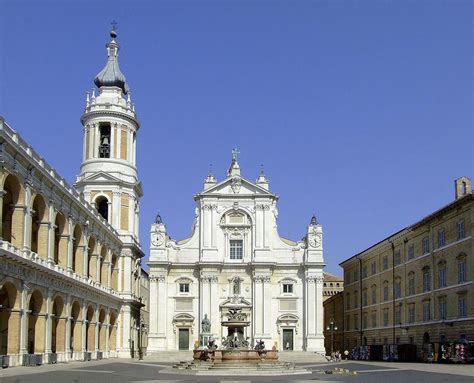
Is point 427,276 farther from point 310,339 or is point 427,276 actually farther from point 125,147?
point 125,147

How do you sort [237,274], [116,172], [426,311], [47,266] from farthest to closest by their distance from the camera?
[237,274] < [116,172] < [426,311] < [47,266]

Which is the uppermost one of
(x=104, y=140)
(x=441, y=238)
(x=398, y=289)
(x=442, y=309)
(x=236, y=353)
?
(x=104, y=140)

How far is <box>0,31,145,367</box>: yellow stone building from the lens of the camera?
43438 millimetres

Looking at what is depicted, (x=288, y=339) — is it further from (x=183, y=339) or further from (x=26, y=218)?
(x=26, y=218)

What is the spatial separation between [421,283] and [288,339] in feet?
67.4

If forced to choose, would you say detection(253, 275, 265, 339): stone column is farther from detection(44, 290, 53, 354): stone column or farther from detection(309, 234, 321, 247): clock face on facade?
detection(44, 290, 53, 354): stone column

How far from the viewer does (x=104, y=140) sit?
79.6m

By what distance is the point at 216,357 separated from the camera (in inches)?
1892

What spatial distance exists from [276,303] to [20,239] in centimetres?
4249

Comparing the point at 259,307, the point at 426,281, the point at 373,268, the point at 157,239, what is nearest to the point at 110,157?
the point at 157,239

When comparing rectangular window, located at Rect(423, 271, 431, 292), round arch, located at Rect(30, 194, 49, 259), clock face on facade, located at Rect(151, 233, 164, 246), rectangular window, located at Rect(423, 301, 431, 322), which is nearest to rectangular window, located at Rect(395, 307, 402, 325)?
rectangular window, located at Rect(423, 301, 431, 322)

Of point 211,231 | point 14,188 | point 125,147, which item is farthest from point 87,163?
point 14,188

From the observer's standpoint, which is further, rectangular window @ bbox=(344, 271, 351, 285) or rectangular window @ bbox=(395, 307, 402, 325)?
rectangular window @ bbox=(344, 271, 351, 285)

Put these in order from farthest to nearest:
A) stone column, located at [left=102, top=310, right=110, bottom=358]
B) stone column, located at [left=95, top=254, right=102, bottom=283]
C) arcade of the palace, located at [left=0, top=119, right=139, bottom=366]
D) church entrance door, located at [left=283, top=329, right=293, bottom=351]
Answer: church entrance door, located at [left=283, top=329, right=293, bottom=351] < stone column, located at [left=102, top=310, right=110, bottom=358] < stone column, located at [left=95, top=254, right=102, bottom=283] < arcade of the palace, located at [left=0, top=119, right=139, bottom=366]
